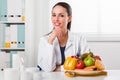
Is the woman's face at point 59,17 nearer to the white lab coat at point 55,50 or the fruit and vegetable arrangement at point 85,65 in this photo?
the white lab coat at point 55,50

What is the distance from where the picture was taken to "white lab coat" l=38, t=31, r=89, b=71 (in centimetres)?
268

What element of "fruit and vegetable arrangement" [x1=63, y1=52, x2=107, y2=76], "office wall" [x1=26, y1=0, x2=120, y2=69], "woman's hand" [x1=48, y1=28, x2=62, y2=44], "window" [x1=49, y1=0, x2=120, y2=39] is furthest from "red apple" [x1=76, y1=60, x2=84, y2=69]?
"window" [x1=49, y1=0, x2=120, y2=39]

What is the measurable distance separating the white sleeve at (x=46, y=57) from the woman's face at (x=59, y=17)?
0.69ft

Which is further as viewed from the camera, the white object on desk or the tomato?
the tomato

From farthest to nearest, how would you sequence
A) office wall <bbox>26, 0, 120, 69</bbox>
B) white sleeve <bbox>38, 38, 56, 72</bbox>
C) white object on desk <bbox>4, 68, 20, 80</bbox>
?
office wall <bbox>26, 0, 120, 69</bbox>
white sleeve <bbox>38, 38, 56, 72</bbox>
white object on desk <bbox>4, 68, 20, 80</bbox>

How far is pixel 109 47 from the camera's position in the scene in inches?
162

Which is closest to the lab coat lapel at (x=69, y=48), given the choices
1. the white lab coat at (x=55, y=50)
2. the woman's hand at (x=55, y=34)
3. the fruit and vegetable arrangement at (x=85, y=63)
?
the white lab coat at (x=55, y=50)

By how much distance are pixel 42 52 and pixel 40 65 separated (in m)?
0.14

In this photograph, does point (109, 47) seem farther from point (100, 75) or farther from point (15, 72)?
point (15, 72)

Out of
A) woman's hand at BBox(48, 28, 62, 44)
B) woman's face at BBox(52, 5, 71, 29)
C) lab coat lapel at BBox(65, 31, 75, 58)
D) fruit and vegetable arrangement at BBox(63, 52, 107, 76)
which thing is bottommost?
fruit and vegetable arrangement at BBox(63, 52, 107, 76)

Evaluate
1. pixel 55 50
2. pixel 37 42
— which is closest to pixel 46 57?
pixel 55 50

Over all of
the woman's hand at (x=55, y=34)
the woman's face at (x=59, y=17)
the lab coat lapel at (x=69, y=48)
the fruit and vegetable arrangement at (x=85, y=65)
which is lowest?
the fruit and vegetable arrangement at (x=85, y=65)

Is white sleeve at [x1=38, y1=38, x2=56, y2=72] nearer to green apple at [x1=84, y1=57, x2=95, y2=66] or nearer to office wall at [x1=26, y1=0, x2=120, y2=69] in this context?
green apple at [x1=84, y1=57, x2=95, y2=66]

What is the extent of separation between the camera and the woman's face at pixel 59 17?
8.92 ft
